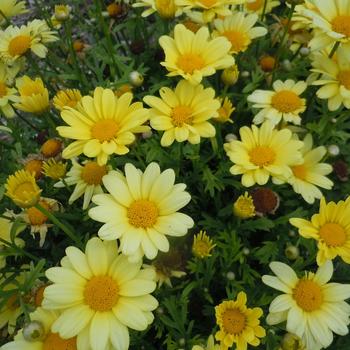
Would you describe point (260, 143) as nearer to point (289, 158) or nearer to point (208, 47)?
point (289, 158)

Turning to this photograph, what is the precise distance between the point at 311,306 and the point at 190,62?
102cm

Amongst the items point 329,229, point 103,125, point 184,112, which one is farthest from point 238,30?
point 329,229

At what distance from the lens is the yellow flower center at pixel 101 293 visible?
4.84 feet

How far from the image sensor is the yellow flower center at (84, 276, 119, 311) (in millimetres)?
1476

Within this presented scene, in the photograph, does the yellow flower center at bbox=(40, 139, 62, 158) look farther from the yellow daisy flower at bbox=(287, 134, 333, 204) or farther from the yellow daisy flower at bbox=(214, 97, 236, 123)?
the yellow daisy flower at bbox=(287, 134, 333, 204)

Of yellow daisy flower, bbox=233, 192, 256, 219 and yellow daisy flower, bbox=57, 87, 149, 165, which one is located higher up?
yellow daisy flower, bbox=57, 87, 149, 165

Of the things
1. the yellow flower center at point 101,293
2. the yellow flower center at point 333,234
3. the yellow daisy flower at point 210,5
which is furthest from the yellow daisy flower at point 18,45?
the yellow flower center at point 333,234

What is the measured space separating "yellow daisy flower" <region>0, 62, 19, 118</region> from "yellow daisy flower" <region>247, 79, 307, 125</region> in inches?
44.2

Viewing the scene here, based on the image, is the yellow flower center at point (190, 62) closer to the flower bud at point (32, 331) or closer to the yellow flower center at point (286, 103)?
the yellow flower center at point (286, 103)

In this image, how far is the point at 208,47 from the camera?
1.91 m

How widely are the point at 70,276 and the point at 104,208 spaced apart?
0.78 ft

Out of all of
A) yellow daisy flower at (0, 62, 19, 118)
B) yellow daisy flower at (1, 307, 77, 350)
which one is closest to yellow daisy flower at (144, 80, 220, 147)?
yellow daisy flower at (1, 307, 77, 350)

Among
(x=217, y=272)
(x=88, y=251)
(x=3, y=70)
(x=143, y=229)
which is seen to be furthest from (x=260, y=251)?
(x=3, y=70)

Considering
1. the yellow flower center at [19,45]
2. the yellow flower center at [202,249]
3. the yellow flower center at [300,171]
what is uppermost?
the yellow flower center at [19,45]
